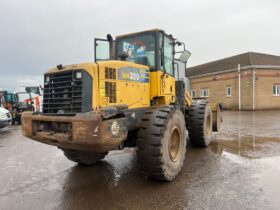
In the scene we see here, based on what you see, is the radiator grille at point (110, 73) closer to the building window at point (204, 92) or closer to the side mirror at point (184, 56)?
the side mirror at point (184, 56)

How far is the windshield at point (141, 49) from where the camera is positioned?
18.0 feet

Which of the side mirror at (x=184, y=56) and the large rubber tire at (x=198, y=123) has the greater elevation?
the side mirror at (x=184, y=56)

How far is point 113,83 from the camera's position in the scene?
176 inches

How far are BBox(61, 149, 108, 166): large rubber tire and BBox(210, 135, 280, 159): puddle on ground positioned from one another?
341cm

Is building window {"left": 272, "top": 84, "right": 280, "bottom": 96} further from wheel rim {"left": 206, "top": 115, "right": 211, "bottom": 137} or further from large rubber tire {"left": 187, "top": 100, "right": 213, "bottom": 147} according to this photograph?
large rubber tire {"left": 187, "top": 100, "right": 213, "bottom": 147}

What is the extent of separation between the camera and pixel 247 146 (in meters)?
8.03

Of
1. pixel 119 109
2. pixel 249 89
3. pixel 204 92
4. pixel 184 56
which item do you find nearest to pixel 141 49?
pixel 184 56

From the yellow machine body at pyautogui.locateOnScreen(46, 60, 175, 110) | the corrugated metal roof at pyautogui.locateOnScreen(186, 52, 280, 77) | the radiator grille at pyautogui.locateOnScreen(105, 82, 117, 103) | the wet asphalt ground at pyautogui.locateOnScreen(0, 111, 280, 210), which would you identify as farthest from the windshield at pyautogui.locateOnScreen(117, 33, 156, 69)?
the corrugated metal roof at pyautogui.locateOnScreen(186, 52, 280, 77)

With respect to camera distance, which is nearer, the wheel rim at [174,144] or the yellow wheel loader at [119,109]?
the yellow wheel loader at [119,109]

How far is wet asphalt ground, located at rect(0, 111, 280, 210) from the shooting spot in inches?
159

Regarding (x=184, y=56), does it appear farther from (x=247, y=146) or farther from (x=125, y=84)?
(x=247, y=146)

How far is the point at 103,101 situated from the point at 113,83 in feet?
1.25

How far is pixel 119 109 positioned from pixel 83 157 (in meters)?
2.19

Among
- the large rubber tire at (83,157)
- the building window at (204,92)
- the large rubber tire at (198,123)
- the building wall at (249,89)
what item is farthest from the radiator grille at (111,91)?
the building window at (204,92)
